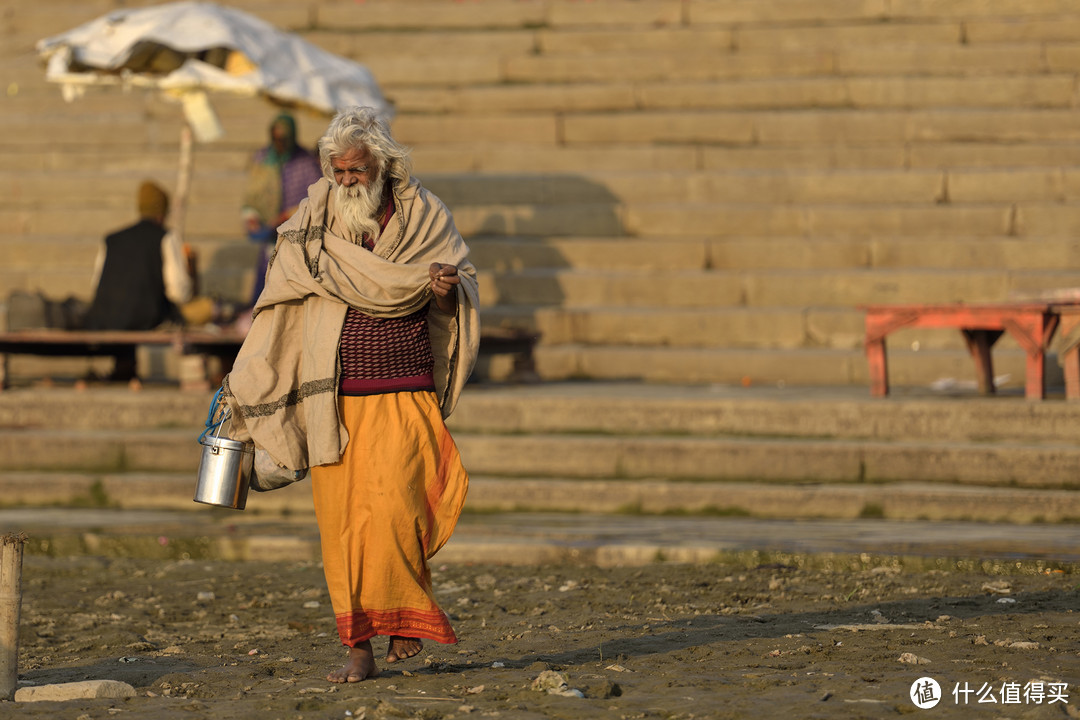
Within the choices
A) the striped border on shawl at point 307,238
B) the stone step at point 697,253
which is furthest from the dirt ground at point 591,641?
the stone step at point 697,253

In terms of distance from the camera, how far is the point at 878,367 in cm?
927

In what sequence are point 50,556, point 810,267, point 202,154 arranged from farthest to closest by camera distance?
point 202,154, point 810,267, point 50,556

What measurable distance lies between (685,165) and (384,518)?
8.66 metres

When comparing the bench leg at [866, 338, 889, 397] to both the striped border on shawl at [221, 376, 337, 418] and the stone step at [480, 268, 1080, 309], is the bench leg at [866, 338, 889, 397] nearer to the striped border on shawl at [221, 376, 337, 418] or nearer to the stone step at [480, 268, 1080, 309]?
the stone step at [480, 268, 1080, 309]

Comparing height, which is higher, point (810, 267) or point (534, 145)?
point (534, 145)

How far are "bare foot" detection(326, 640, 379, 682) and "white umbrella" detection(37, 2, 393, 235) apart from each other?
257 inches

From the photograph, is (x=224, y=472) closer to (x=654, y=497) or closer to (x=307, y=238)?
(x=307, y=238)

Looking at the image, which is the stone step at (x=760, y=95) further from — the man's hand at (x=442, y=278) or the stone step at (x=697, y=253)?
the man's hand at (x=442, y=278)

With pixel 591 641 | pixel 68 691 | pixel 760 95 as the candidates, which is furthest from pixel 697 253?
pixel 68 691

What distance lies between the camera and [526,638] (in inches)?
231

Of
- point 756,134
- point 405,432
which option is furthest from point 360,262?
point 756,134

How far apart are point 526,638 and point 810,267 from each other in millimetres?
Answer: 6639

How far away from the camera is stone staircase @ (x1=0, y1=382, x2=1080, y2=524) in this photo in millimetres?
8258

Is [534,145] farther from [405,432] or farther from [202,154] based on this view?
[405,432]
